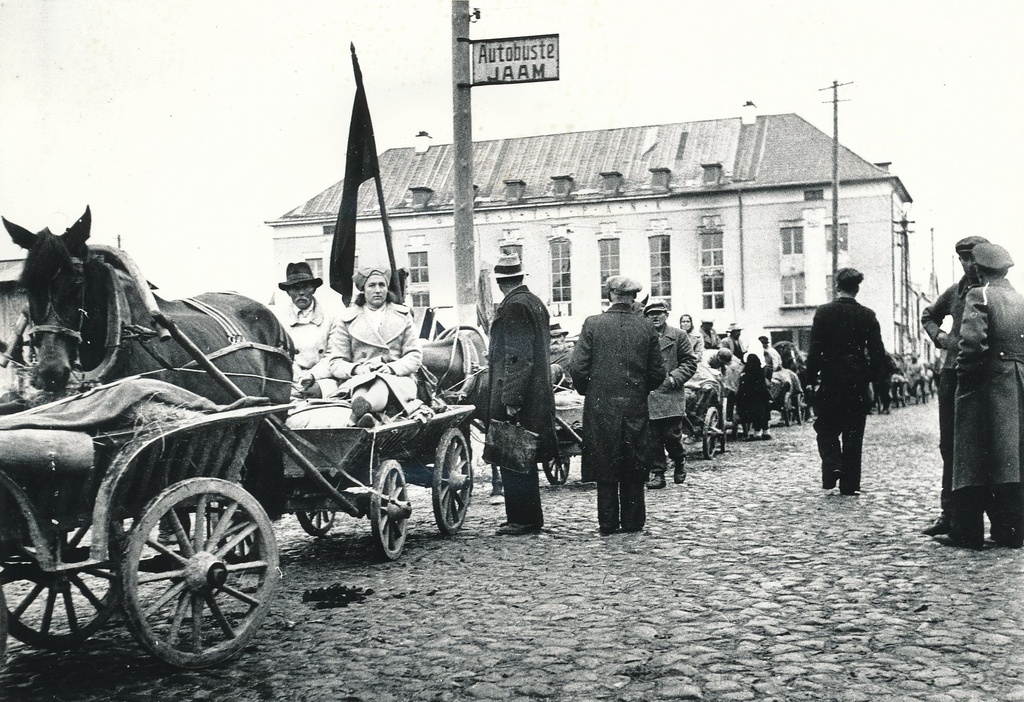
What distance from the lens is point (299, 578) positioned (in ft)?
21.4

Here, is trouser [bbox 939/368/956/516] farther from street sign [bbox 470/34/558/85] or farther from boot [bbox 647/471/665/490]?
street sign [bbox 470/34/558/85]

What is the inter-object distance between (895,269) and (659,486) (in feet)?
113

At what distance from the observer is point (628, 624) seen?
202 inches

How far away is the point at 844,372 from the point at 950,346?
7.85 ft

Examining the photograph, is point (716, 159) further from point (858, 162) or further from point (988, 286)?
point (988, 286)

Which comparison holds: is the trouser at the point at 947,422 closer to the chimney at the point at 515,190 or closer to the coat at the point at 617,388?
the coat at the point at 617,388

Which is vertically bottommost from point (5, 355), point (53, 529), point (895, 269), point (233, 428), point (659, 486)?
point (659, 486)

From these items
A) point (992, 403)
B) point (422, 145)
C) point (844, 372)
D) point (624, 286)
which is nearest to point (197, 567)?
point (624, 286)

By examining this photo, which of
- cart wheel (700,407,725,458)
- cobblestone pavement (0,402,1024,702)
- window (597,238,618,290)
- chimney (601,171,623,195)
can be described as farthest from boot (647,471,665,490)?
window (597,238,618,290)

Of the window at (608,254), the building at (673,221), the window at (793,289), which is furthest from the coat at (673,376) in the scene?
the window at (608,254)

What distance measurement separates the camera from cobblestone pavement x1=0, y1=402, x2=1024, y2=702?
418cm

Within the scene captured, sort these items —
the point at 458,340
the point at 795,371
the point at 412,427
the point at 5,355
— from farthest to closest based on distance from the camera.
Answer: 1. the point at 795,371
2. the point at 458,340
3. the point at 412,427
4. the point at 5,355

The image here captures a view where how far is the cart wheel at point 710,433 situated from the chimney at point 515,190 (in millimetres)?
30051

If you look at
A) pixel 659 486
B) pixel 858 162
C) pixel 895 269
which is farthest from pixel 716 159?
pixel 659 486
